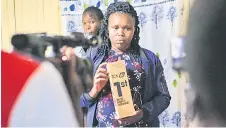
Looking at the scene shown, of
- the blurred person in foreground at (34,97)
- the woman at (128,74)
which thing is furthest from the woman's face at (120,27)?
the blurred person in foreground at (34,97)

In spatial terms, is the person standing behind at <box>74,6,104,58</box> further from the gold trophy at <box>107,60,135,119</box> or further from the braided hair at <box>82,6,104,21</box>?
the gold trophy at <box>107,60,135,119</box>

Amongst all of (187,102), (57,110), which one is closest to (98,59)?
(57,110)

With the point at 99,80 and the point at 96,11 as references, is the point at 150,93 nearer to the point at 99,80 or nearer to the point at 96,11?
the point at 99,80

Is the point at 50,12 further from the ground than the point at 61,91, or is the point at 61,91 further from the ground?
the point at 50,12

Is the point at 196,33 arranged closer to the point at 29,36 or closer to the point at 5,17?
the point at 29,36

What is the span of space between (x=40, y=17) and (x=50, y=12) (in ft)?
0.13

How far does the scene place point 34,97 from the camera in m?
1.10

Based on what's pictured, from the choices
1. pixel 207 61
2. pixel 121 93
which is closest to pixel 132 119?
pixel 121 93

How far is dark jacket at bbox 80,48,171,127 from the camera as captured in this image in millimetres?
1068

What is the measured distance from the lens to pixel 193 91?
3.38ft

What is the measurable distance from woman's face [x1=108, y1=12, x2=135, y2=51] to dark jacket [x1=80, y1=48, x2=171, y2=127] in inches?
2.7

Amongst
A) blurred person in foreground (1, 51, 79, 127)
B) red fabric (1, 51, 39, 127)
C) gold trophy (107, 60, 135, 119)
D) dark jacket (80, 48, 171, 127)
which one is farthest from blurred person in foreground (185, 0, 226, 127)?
red fabric (1, 51, 39, 127)

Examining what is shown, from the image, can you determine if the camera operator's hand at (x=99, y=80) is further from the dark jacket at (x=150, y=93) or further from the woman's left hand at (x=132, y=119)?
the woman's left hand at (x=132, y=119)

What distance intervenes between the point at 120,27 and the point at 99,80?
19cm
